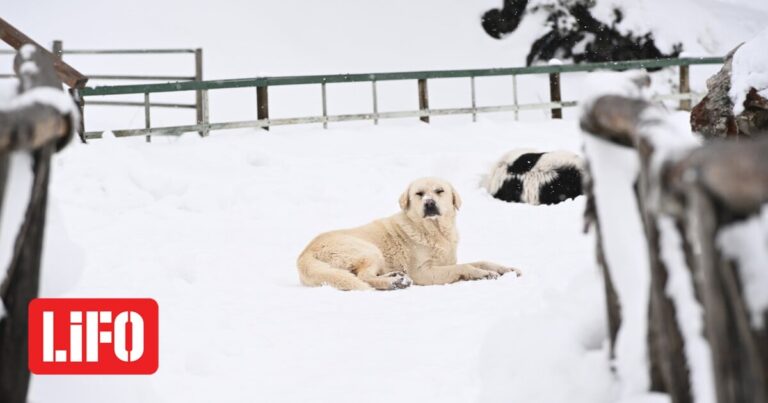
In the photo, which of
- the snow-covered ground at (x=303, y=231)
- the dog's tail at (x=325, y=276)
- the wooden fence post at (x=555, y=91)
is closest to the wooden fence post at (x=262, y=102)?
the snow-covered ground at (x=303, y=231)

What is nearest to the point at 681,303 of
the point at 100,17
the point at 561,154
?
the point at 561,154

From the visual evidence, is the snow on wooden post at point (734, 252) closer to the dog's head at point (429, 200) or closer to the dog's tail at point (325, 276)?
the dog's tail at point (325, 276)

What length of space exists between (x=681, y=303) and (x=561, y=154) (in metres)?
7.86

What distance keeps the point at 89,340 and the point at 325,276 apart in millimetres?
2726

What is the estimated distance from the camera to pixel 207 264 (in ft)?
20.3

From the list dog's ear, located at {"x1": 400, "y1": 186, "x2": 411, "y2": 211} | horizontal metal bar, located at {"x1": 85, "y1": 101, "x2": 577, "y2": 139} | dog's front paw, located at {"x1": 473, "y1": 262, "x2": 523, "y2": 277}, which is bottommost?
dog's front paw, located at {"x1": 473, "y1": 262, "x2": 523, "y2": 277}

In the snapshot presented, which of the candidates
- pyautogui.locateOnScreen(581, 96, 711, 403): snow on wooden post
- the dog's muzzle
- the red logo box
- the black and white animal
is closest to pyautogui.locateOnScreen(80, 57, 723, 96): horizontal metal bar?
the black and white animal

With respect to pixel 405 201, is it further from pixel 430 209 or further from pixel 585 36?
pixel 585 36

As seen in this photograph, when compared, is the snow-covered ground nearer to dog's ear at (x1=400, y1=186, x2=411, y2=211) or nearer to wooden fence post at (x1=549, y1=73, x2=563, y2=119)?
wooden fence post at (x1=549, y1=73, x2=563, y2=119)

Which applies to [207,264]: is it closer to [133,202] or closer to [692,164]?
[133,202]

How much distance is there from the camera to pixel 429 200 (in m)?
6.50

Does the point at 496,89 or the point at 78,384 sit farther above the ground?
the point at 496,89

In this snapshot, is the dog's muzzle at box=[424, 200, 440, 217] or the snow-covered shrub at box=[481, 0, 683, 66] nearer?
the dog's muzzle at box=[424, 200, 440, 217]

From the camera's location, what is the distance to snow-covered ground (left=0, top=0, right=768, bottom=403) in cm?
262
